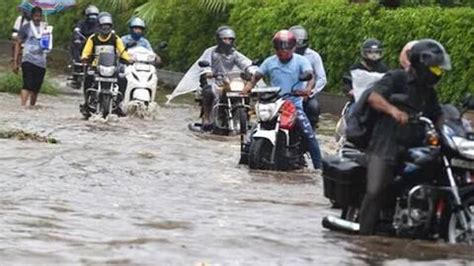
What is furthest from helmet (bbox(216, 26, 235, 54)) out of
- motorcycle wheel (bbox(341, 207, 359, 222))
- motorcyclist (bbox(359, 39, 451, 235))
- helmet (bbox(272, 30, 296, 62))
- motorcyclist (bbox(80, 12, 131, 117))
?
motorcyclist (bbox(359, 39, 451, 235))

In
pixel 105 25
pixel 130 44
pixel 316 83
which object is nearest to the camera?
pixel 316 83

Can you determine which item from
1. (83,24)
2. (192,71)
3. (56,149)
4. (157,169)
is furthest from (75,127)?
(83,24)

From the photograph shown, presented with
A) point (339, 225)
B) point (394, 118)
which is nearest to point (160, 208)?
point (339, 225)

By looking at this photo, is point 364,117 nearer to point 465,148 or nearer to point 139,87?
point 465,148

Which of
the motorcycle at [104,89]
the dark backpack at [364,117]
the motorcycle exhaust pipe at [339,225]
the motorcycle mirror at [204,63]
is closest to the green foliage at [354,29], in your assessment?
the motorcycle mirror at [204,63]

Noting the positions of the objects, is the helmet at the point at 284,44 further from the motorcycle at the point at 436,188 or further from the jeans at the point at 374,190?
the jeans at the point at 374,190

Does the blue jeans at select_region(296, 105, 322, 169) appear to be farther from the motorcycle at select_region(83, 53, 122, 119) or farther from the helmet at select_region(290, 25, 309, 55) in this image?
the motorcycle at select_region(83, 53, 122, 119)

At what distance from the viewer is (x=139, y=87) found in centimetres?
2347

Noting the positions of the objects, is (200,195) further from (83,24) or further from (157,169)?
(83,24)

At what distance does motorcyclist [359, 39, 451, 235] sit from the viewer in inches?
425

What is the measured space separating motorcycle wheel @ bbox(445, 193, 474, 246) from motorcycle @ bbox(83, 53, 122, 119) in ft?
41.6

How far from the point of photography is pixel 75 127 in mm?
21562

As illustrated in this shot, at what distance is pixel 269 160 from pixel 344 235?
5.43 m

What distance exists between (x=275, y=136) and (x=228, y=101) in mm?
4565
